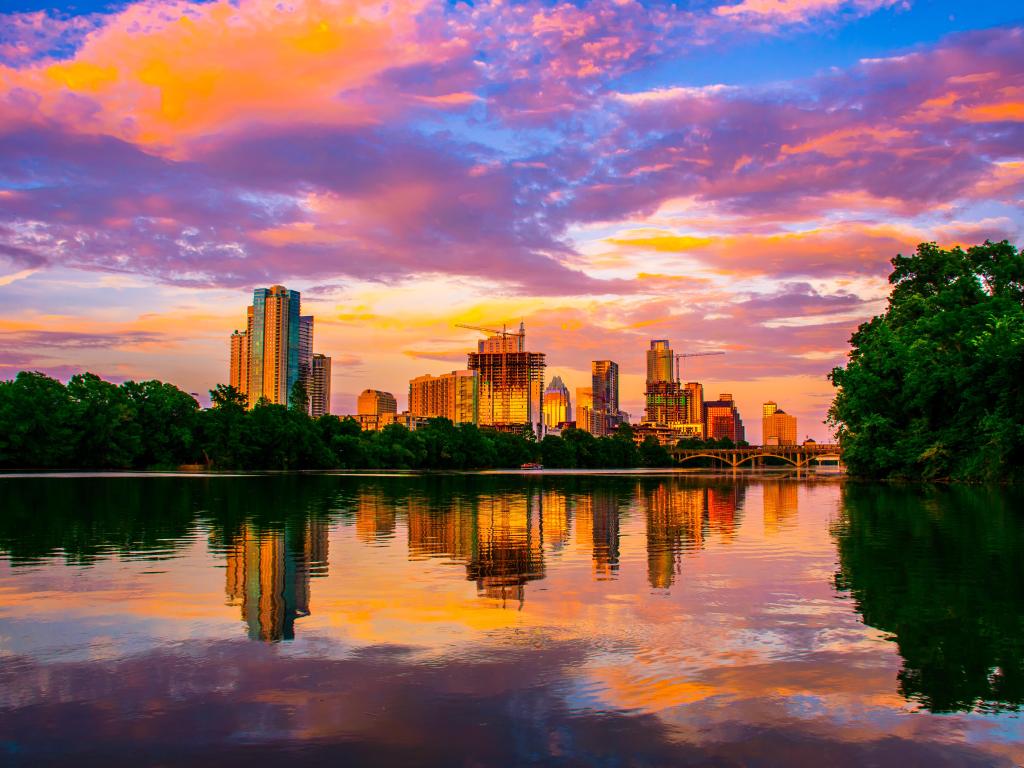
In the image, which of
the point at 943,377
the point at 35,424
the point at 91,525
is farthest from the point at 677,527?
the point at 35,424

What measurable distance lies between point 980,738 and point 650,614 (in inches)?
265

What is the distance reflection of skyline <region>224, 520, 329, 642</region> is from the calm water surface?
0.34ft

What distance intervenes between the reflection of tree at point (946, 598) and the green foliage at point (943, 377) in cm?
3711

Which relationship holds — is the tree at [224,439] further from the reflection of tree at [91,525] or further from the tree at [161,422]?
the reflection of tree at [91,525]

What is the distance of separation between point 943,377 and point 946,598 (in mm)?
63833

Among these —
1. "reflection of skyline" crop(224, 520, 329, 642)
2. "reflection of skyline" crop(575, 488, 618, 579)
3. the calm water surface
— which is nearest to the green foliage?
"reflection of skyline" crop(575, 488, 618, 579)

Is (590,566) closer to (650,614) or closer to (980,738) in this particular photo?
(650,614)

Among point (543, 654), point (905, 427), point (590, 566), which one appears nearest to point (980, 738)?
point (543, 654)

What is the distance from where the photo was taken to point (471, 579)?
750 inches

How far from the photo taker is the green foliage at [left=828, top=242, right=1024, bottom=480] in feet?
225

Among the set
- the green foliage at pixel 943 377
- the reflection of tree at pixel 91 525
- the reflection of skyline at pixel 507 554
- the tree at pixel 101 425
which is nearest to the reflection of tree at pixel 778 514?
the reflection of skyline at pixel 507 554

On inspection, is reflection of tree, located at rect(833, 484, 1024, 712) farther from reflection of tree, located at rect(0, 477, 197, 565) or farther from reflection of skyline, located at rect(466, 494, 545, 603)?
reflection of tree, located at rect(0, 477, 197, 565)

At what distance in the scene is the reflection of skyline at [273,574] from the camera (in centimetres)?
1420

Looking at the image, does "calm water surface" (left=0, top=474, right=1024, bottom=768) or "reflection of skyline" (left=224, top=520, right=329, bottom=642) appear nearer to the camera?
"calm water surface" (left=0, top=474, right=1024, bottom=768)
